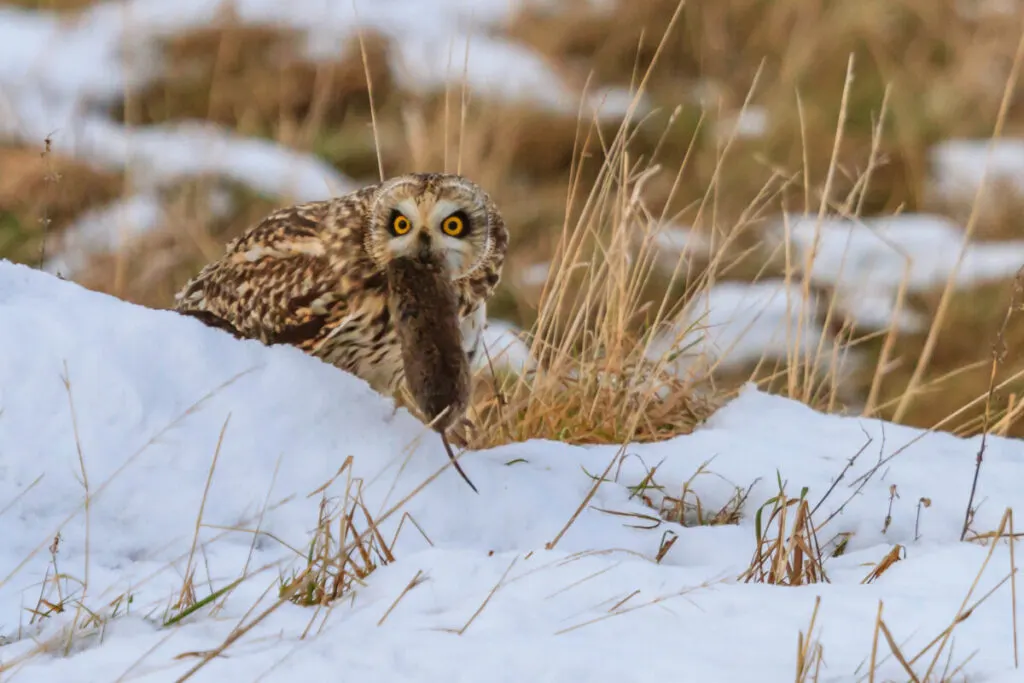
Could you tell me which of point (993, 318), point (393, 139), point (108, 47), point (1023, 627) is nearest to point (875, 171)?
point (993, 318)

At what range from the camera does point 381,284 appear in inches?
121

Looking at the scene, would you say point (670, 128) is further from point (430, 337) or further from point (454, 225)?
point (430, 337)

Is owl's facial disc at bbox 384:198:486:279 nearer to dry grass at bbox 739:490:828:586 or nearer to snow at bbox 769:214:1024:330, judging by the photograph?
dry grass at bbox 739:490:828:586

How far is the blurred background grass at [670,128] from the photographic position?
6523 mm

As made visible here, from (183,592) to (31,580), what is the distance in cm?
28

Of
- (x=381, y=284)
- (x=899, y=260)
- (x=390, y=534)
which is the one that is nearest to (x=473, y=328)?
(x=381, y=284)

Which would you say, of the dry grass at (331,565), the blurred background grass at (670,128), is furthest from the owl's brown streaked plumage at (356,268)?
the blurred background grass at (670,128)

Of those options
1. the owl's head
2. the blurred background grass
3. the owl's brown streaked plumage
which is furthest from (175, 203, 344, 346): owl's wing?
the blurred background grass

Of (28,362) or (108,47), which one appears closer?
(28,362)

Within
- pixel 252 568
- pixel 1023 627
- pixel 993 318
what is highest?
pixel 1023 627

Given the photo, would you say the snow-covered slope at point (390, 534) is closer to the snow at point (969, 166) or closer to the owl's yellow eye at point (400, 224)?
the owl's yellow eye at point (400, 224)

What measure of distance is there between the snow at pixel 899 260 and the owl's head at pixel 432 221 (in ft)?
12.9

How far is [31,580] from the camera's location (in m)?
2.17

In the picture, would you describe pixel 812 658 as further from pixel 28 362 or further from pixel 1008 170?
pixel 1008 170
